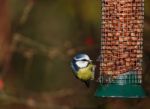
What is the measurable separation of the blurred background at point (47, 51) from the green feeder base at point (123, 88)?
25.3 inches

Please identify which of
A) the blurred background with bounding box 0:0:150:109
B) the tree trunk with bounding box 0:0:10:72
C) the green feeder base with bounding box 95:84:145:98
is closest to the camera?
the green feeder base with bounding box 95:84:145:98

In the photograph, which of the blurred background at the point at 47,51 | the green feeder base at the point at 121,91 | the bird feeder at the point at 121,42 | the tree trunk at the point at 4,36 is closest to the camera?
the green feeder base at the point at 121,91

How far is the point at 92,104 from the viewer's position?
5.29 meters

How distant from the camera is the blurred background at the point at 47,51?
17.1 feet

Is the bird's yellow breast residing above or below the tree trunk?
below

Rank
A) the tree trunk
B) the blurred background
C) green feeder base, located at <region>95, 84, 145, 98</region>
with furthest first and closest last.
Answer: the tree trunk < the blurred background < green feeder base, located at <region>95, 84, 145, 98</region>

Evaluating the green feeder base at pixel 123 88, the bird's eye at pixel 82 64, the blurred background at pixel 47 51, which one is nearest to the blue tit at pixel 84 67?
the bird's eye at pixel 82 64

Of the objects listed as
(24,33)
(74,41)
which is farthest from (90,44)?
(24,33)

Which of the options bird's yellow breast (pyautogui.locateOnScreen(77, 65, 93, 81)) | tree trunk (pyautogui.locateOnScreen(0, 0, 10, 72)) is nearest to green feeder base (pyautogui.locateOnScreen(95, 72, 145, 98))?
bird's yellow breast (pyautogui.locateOnScreen(77, 65, 93, 81))

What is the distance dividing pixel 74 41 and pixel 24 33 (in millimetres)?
355

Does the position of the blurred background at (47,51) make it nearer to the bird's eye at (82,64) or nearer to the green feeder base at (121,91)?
the bird's eye at (82,64)

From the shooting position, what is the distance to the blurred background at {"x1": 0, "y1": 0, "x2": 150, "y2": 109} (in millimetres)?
5207

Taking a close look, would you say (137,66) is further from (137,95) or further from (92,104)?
(92,104)

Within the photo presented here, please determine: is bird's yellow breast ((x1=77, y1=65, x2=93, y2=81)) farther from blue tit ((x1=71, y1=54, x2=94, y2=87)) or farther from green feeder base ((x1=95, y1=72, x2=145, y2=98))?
green feeder base ((x1=95, y1=72, x2=145, y2=98))
